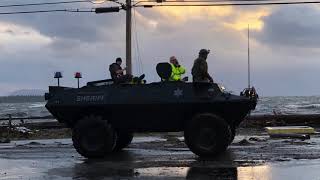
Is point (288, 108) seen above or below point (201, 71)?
below

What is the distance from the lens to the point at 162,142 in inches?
801

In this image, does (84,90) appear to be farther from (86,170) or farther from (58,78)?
(86,170)

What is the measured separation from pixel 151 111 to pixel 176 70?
1367 mm

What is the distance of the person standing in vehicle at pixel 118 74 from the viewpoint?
50.5 ft

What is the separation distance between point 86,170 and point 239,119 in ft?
13.8

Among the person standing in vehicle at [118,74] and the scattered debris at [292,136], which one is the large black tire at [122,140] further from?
the scattered debris at [292,136]

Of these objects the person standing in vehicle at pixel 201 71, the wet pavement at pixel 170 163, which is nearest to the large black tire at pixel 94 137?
the wet pavement at pixel 170 163

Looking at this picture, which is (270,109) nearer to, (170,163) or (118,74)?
(118,74)

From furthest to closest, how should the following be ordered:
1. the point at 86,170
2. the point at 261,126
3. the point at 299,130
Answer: the point at 261,126, the point at 299,130, the point at 86,170

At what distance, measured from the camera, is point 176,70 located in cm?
1574

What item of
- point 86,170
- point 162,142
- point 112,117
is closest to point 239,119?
point 112,117

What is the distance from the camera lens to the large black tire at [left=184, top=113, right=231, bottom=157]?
14.4 m

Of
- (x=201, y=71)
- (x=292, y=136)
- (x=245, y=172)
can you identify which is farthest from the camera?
(x=292, y=136)

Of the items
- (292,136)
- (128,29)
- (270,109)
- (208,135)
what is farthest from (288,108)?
(208,135)
